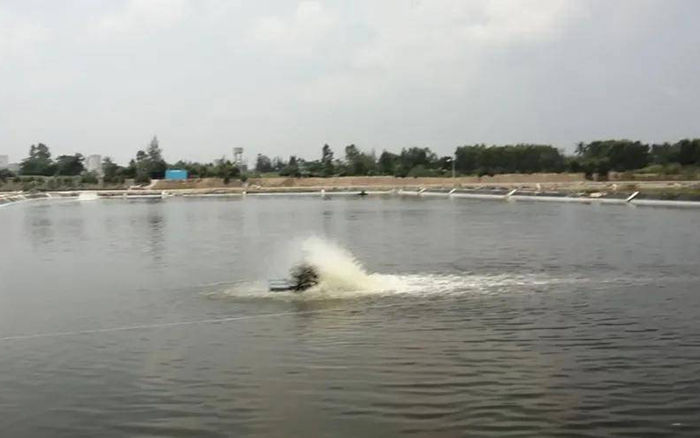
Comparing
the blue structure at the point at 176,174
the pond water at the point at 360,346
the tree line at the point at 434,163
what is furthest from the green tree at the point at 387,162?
the pond water at the point at 360,346

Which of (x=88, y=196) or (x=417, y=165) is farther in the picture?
(x=417, y=165)

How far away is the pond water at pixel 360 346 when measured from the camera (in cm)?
755

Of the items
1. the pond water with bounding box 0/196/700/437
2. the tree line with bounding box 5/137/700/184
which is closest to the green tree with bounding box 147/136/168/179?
the tree line with bounding box 5/137/700/184

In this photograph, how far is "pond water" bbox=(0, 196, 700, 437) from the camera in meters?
7.55

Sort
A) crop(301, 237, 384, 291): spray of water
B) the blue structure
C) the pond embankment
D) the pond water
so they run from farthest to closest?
1. the blue structure
2. the pond embankment
3. crop(301, 237, 384, 291): spray of water
4. the pond water

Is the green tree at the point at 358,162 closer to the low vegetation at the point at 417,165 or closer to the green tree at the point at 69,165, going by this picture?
the low vegetation at the point at 417,165

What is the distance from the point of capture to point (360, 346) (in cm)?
1043

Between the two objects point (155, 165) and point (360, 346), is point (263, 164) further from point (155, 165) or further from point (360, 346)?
point (360, 346)

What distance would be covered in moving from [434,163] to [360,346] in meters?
137

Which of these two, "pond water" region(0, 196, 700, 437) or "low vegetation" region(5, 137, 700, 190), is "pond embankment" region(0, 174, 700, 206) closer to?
"low vegetation" region(5, 137, 700, 190)

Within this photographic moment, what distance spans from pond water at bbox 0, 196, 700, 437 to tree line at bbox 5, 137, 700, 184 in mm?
91719

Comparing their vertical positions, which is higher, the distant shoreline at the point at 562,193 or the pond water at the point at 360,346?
the pond water at the point at 360,346

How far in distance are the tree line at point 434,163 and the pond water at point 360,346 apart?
301 ft

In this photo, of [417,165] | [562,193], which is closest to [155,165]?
[417,165]
